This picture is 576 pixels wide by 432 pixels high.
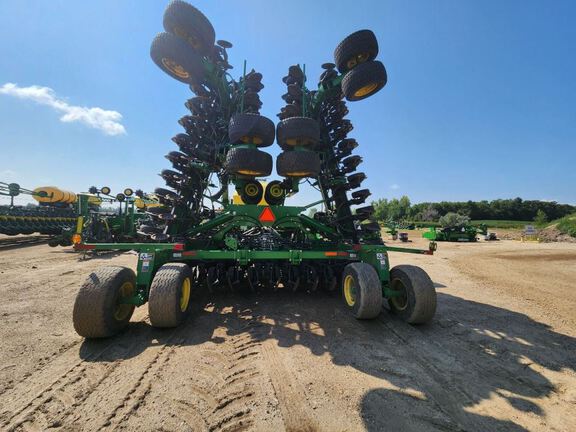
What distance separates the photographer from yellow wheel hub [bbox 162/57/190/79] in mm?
5302

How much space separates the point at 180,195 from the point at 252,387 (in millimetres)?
4561

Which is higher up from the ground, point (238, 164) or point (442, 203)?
point (442, 203)

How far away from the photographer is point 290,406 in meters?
2.35

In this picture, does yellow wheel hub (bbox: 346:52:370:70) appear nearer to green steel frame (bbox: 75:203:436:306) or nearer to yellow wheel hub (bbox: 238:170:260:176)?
yellow wheel hub (bbox: 238:170:260:176)

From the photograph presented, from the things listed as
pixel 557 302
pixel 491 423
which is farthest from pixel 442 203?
pixel 491 423

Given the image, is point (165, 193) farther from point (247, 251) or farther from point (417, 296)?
point (417, 296)

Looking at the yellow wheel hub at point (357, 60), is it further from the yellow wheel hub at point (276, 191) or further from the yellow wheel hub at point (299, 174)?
the yellow wheel hub at point (276, 191)

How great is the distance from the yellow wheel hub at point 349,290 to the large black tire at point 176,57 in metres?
5.00

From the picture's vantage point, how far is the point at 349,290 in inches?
186

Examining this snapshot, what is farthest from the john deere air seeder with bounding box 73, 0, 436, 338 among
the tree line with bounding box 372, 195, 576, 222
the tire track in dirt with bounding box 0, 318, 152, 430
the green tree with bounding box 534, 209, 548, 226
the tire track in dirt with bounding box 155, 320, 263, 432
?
the tree line with bounding box 372, 195, 576, 222

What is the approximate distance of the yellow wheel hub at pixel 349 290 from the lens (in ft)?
15.1

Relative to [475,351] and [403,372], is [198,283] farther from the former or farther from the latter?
[475,351]

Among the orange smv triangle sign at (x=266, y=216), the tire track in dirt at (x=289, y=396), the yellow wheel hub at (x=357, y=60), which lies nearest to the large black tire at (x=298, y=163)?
the orange smv triangle sign at (x=266, y=216)

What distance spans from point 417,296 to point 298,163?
320 cm
